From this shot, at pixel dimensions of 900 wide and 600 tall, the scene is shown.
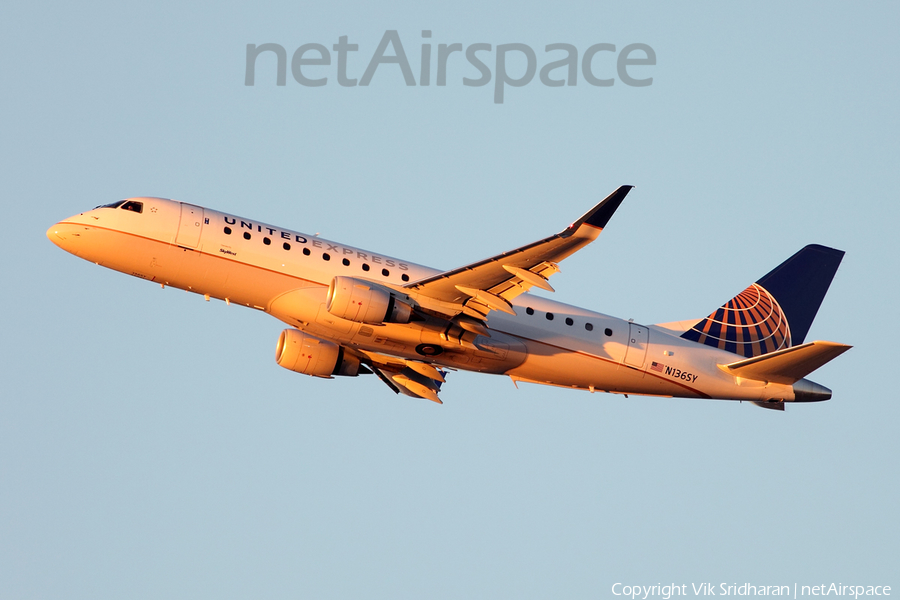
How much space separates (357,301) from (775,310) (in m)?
21.1

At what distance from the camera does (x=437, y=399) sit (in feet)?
148

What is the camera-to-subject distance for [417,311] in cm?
3828

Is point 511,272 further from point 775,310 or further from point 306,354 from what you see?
point 775,310

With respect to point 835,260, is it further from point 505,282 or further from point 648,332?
point 505,282

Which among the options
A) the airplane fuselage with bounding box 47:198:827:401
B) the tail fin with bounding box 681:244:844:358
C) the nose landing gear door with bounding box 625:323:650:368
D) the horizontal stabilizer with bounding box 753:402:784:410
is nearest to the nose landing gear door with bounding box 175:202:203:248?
the airplane fuselage with bounding box 47:198:827:401

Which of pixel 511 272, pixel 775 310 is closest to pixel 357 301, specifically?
pixel 511 272

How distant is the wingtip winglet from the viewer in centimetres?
3291

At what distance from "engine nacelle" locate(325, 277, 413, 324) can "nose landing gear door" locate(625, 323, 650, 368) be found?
36.1 ft

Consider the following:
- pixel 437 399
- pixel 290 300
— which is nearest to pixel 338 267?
pixel 290 300

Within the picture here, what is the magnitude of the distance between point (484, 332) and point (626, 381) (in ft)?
23.3

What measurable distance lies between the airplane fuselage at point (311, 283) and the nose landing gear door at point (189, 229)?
0.04 m

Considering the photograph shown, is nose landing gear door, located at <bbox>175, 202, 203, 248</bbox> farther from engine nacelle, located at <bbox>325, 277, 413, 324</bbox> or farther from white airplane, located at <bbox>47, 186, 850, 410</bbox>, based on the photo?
engine nacelle, located at <bbox>325, 277, 413, 324</bbox>

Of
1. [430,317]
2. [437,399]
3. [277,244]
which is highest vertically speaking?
[277,244]

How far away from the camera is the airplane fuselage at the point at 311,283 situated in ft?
126
